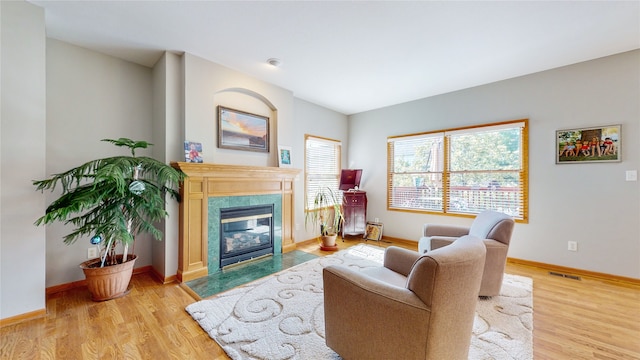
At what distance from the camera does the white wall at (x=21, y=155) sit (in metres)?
1.95

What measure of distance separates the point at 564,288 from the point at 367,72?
11.4ft

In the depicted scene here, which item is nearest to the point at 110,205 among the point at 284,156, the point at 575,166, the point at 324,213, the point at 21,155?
the point at 21,155

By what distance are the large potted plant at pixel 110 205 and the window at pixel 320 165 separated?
2.49m

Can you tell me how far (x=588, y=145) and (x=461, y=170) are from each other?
1.45m

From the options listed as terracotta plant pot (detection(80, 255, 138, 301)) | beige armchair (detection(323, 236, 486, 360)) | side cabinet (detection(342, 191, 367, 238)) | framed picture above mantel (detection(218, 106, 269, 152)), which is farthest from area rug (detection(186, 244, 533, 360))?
side cabinet (detection(342, 191, 367, 238))

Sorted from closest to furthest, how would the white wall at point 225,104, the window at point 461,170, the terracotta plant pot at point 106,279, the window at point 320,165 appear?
the terracotta plant pot at point 106,279, the white wall at point 225,104, the window at point 461,170, the window at point 320,165

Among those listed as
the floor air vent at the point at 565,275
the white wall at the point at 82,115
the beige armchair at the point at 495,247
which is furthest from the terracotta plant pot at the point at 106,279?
the floor air vent at the point at 565,275

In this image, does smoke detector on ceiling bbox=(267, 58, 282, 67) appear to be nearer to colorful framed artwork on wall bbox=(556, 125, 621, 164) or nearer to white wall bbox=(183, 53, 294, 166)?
white wall bbox=(183, 53, 294, 166)

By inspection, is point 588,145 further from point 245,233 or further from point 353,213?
point 245,233

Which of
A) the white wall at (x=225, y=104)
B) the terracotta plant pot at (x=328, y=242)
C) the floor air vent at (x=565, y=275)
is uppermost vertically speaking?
the white wall at (x=225, y=104)

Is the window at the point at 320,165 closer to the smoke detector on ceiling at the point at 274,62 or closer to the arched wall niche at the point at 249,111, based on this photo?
the arched wall niche at the point at 249,111

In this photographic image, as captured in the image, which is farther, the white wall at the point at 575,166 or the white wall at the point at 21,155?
the white wall at the point at 575,166

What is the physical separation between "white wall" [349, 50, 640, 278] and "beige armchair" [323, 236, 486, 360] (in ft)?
9.53

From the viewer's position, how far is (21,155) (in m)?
2.01
